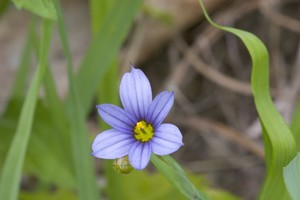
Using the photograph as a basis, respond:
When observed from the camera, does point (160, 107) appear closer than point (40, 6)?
Yes

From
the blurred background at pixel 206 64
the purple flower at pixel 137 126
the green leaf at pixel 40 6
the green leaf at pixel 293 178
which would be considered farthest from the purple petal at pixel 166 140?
the blurred background at pixel 206 64

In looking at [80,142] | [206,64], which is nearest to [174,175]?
[80,142]

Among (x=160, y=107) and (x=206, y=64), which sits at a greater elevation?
(x=206, y=64)

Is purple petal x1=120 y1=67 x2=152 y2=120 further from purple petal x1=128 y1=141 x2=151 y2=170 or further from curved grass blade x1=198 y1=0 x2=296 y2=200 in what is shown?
curved grass blade x1=198 y1=0 x2=296 y2=200

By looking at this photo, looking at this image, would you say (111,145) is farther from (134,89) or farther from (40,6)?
(40,6)

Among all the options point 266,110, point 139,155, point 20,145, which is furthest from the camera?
point 20,145

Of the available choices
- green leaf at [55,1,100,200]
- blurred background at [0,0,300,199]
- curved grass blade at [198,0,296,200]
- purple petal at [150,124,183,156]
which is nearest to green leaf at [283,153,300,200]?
curved grass blade at [198,0,296,200]

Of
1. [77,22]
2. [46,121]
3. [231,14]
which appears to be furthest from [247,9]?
[46,121]
